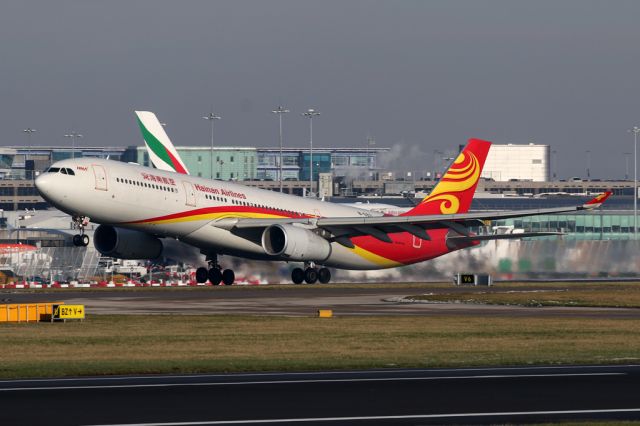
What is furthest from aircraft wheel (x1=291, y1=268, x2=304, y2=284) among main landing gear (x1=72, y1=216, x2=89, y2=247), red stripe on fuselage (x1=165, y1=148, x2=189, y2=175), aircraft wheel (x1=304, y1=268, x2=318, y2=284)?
red stripe on fuselage (x1=165, y1=148, x2=189, y2=175)

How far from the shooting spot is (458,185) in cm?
7506

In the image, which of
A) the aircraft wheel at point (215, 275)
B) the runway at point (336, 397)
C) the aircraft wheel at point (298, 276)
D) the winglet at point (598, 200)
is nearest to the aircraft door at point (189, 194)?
the aircraft wheel at point (215, 275)

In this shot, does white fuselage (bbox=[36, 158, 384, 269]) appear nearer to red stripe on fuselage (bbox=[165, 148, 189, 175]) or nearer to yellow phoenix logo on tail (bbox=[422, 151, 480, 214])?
yellow phoenix logo on tail (bbox=[422, 151, 480, 214])

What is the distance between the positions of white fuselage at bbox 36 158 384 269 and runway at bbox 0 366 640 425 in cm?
3142

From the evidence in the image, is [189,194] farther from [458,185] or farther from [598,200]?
[458,185]

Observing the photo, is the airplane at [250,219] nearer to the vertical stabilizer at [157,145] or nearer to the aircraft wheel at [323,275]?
the aircraft wheel at [323,275]

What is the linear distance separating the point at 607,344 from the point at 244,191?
3483cm

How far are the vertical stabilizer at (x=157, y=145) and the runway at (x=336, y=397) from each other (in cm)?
8468

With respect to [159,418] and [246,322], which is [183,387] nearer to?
[159,418]

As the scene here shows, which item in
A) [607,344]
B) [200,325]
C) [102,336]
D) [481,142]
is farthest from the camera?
[481,142]

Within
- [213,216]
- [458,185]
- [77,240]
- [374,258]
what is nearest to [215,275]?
[213,216]

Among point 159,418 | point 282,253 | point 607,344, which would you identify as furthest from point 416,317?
point 159,418

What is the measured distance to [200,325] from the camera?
134 ft

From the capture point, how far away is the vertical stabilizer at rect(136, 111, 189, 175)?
11025 centimetres
